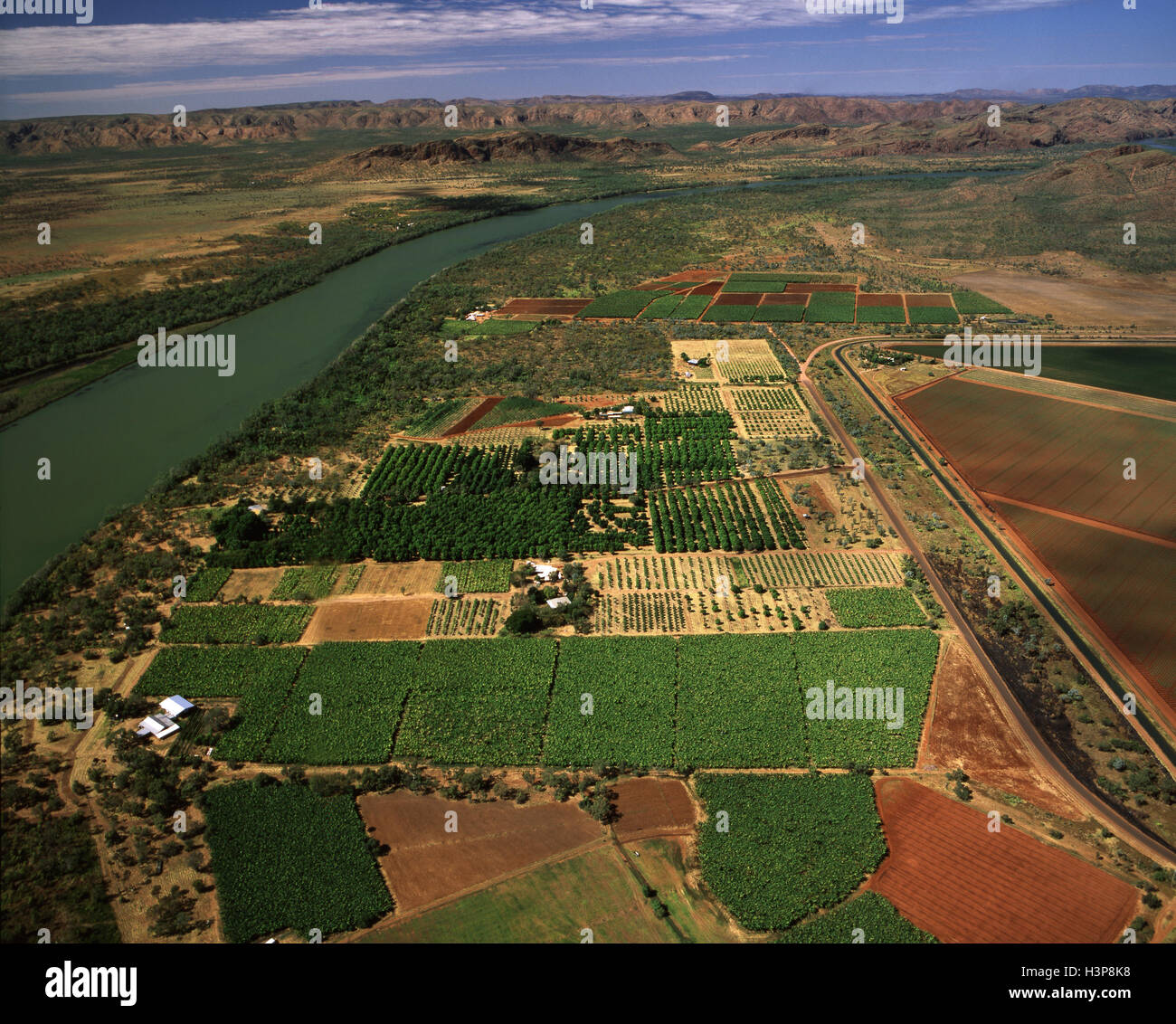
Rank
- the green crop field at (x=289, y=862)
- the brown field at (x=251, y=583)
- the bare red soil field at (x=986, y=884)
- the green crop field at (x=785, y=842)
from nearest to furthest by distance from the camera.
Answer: the bare red soil field at (x=986, y=884) < the green crop field at (x=289, y=862) < the green crop field at (x=785, y=842) < the brown field at (x=251, y=583)

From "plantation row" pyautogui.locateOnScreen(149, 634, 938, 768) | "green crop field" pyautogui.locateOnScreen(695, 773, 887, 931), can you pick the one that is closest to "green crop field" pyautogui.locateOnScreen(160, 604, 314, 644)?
→ "plantation row" pyautogui.locateOnScreen(149, 634, 938, 768)

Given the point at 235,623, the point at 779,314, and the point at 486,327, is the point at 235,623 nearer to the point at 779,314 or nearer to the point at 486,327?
the point at 486,327

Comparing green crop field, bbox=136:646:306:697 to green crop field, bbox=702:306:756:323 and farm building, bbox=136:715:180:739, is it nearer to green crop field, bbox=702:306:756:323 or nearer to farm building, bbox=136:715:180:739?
farm building, bbox=136:715:180:739

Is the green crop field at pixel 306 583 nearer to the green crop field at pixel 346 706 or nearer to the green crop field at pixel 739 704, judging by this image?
the green crop field at pixel 346 706

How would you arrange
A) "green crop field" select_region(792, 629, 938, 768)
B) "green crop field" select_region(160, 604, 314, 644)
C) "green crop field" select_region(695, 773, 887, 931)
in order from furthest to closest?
"green crop field" select_region(160, 604, 314, 644), "green crop field" select_region(792, 629, 938, 768), "green crop field" select_region(695, 773, 887, 931)

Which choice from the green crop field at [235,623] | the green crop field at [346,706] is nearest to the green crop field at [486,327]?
the green crop field at [235,623]
